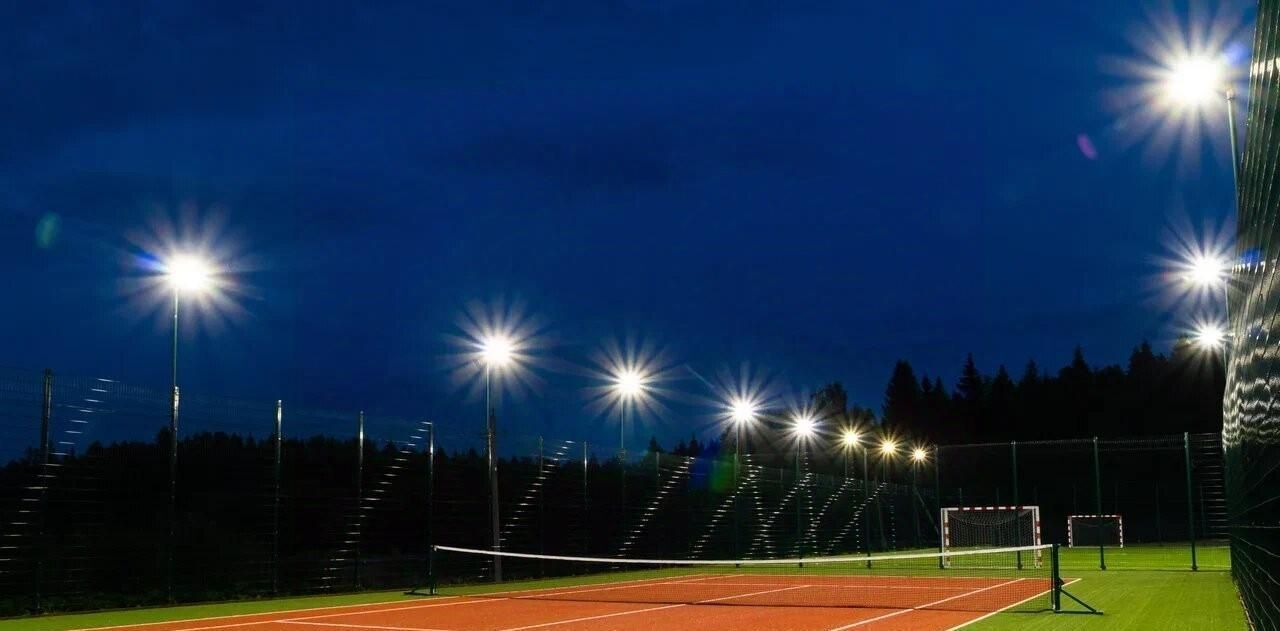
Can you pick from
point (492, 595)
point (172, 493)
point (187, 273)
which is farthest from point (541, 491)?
point (187, 273)

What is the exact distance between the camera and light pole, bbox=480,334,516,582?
2433cm

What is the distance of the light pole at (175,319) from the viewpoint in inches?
707

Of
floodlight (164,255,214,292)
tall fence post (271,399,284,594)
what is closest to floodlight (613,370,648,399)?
tall fence post (271,399,284,594)

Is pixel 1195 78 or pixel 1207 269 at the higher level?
pixel 1195 78

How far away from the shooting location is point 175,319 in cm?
1867

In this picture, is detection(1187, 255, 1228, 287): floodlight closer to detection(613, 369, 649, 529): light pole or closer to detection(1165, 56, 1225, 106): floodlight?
detection(1165, 56, 1225, 106): floodlight

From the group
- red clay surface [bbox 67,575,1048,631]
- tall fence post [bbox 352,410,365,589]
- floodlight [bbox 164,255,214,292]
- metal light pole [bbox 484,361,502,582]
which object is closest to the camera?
red clay surface [bbox 67,575,1048,631]

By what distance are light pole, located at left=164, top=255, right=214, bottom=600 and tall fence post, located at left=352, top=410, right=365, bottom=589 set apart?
389 cm

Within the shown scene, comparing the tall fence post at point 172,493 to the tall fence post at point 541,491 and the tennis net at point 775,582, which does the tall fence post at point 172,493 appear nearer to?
the tennis net at point 775,582

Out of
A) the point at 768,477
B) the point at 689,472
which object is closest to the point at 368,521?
the point at 689,472

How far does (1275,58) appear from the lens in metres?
3.62

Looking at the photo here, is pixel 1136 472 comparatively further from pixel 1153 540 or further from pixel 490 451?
pixel 490 451

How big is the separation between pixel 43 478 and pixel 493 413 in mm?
10304

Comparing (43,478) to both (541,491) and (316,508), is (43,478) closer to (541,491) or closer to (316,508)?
(316,508)
